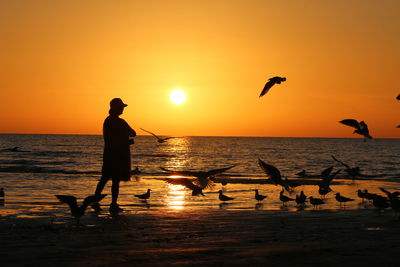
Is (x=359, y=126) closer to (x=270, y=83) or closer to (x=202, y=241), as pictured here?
(x=270, y=83)

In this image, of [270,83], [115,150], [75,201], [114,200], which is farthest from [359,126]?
[75,201]

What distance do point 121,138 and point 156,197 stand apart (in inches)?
214

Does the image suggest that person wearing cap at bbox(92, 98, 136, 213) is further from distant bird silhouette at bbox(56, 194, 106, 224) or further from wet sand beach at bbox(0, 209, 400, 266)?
distant bird silhouette at bbox(56, 194, 106, 224)

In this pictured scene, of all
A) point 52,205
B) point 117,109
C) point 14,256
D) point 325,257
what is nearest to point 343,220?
point 325,257

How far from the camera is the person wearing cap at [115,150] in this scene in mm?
11109

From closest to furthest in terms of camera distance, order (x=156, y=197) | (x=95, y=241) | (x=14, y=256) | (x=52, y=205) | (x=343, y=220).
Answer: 1. (x=14, y=256)
2. (x=95, y=241)
3. (x=343, y=220)
4. (x=52, y=205)
5. (x=156, y=197)

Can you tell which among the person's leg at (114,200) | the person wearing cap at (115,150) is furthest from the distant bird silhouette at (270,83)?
the person's leg at (114,200)

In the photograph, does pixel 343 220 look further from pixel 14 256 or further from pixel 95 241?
pixel 14 256

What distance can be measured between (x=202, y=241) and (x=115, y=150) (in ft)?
15.2

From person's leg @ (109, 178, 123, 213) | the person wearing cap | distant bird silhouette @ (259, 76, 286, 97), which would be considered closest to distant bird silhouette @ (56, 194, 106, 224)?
person's leg @ (109, 178, 123, 213)

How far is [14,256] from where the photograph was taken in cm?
596

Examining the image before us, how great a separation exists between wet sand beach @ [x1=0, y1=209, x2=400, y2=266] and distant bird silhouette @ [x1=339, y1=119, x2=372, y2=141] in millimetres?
1810

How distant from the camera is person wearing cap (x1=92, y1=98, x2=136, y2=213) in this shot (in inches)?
437

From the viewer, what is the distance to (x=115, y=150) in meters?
11.2
